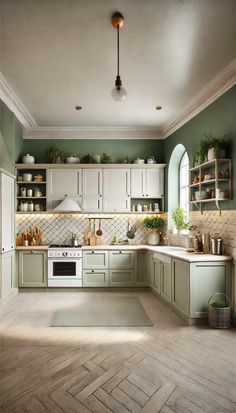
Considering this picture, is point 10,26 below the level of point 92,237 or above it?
above

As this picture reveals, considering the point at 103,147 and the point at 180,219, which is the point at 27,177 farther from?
the point at 180,219

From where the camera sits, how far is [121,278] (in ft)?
19.9

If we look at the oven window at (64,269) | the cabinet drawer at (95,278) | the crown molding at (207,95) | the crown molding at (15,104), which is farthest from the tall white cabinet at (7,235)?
the crown molding at (207,95)

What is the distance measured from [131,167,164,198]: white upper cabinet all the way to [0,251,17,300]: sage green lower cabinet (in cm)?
256

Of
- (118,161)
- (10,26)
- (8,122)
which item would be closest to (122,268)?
(118,161)

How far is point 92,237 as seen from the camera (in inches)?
256

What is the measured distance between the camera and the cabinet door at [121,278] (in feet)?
19.9

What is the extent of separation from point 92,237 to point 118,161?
1.66 meters

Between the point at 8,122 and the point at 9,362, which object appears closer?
the point at 9,362

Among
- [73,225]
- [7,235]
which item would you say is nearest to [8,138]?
[7,235]

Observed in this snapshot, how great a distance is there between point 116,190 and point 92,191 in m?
0.47

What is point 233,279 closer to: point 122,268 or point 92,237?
point 122,268

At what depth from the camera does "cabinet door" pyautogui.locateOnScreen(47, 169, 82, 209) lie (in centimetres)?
639

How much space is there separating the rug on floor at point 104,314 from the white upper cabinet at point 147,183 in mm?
2112
